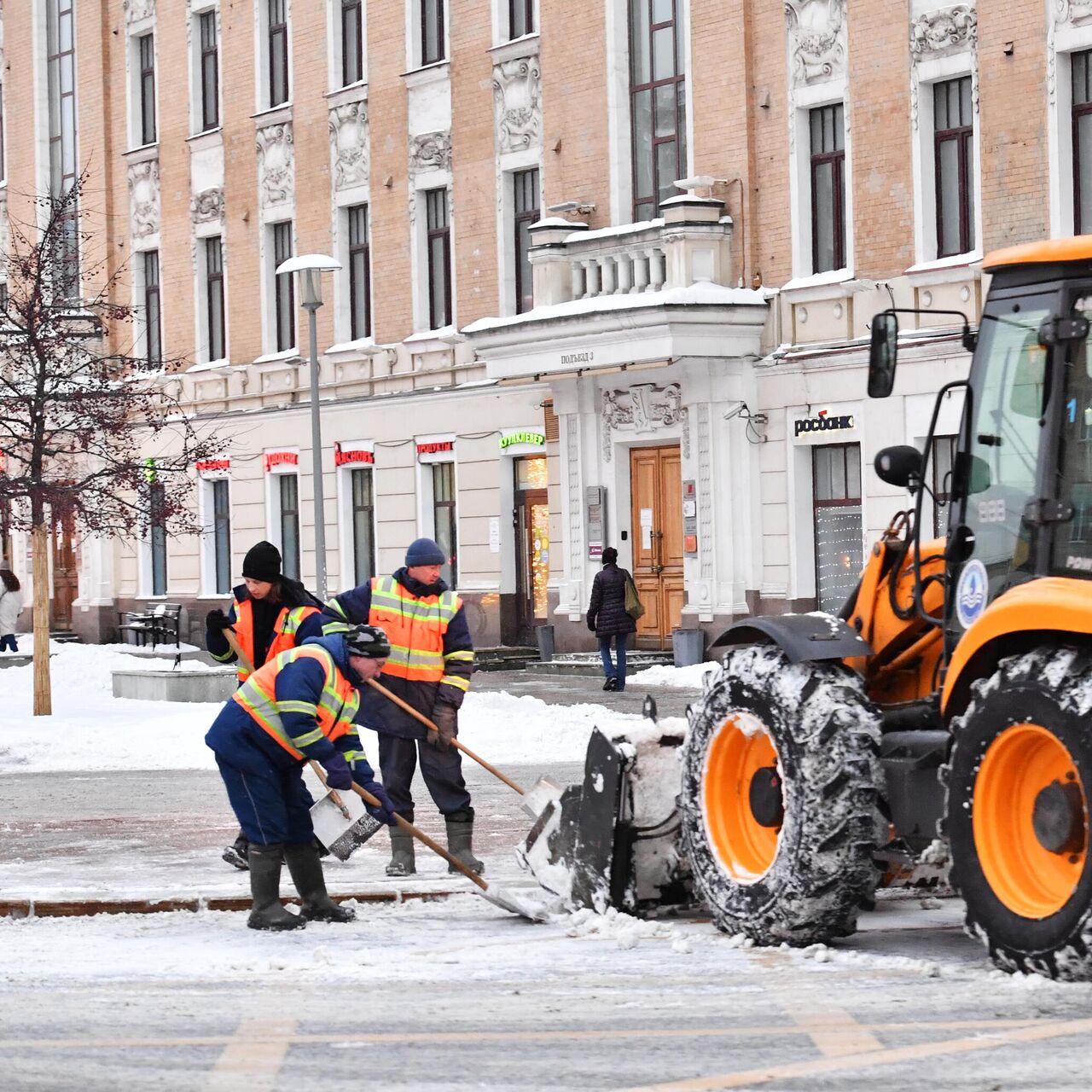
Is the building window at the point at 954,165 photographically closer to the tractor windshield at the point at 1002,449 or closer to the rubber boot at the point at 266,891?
the rubber boot at the point at 266,891

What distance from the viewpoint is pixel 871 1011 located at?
7.65 meters

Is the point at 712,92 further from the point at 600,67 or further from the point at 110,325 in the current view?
the point at 110,325

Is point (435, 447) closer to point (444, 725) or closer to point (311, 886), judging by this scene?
point (444, 725)

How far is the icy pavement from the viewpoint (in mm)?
6789

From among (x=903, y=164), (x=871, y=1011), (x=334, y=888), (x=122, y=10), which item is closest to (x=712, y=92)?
(x=903, y=164)

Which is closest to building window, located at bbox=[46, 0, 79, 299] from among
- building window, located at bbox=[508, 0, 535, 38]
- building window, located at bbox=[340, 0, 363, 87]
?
building window, located at bbox=[340, 0, 363, 87]

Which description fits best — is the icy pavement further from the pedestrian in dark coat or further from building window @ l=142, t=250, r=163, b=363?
building window @ l=142, t=250, r=163, b=363

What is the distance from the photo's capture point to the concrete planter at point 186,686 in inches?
975

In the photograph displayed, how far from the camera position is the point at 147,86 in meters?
40.9

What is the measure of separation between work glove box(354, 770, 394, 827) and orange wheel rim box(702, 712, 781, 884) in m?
1.54

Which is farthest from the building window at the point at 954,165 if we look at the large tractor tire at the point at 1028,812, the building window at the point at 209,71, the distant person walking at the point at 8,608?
the large tractor tire at the point at 1028,812

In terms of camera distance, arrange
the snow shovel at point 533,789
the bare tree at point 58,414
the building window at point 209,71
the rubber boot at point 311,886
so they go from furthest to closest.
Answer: the building window at point 209,71 → the bare tree at point 58,414 → the snow shovel at point 533,789 → the rubber boot at point 311,886

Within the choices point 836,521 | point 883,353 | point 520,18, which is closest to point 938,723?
point 883,353

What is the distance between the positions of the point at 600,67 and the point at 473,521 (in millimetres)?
→ 6624
